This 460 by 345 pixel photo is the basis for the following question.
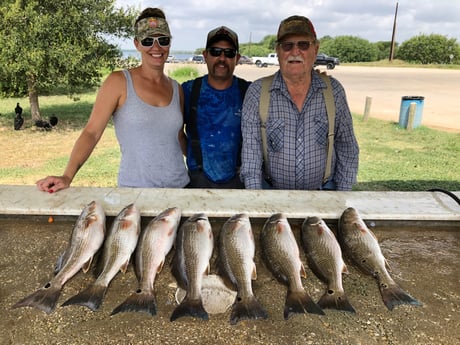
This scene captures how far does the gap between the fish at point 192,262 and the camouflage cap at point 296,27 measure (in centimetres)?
157

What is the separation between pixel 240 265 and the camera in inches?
78.5

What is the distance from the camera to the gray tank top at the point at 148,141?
3090mm

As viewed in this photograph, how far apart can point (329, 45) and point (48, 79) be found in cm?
5665

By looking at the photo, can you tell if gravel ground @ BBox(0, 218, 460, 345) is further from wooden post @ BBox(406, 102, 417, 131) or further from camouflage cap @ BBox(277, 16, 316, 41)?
wooden post @ BBox(406, 102, 417, 131)

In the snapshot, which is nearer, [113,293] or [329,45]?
[113,293]

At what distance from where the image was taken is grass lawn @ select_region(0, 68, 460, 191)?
25.6 ft

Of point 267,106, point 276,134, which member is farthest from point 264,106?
point 276,134

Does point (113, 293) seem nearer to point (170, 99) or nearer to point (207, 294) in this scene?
point (207, 294)

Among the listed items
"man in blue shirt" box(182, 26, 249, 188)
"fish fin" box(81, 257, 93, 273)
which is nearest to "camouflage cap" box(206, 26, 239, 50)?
"man in blue shirt" box(182, 26, 249, 188)

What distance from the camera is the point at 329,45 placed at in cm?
6166

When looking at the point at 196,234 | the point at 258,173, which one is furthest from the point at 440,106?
the point at 196,234

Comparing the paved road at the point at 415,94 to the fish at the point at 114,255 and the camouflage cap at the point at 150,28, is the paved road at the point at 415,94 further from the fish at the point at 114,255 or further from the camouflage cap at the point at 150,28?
the fish at the point at 114,255

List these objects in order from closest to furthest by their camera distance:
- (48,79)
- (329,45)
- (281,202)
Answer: (281,202) < (48,79) < (329,45)

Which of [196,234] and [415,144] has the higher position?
[196,234]
